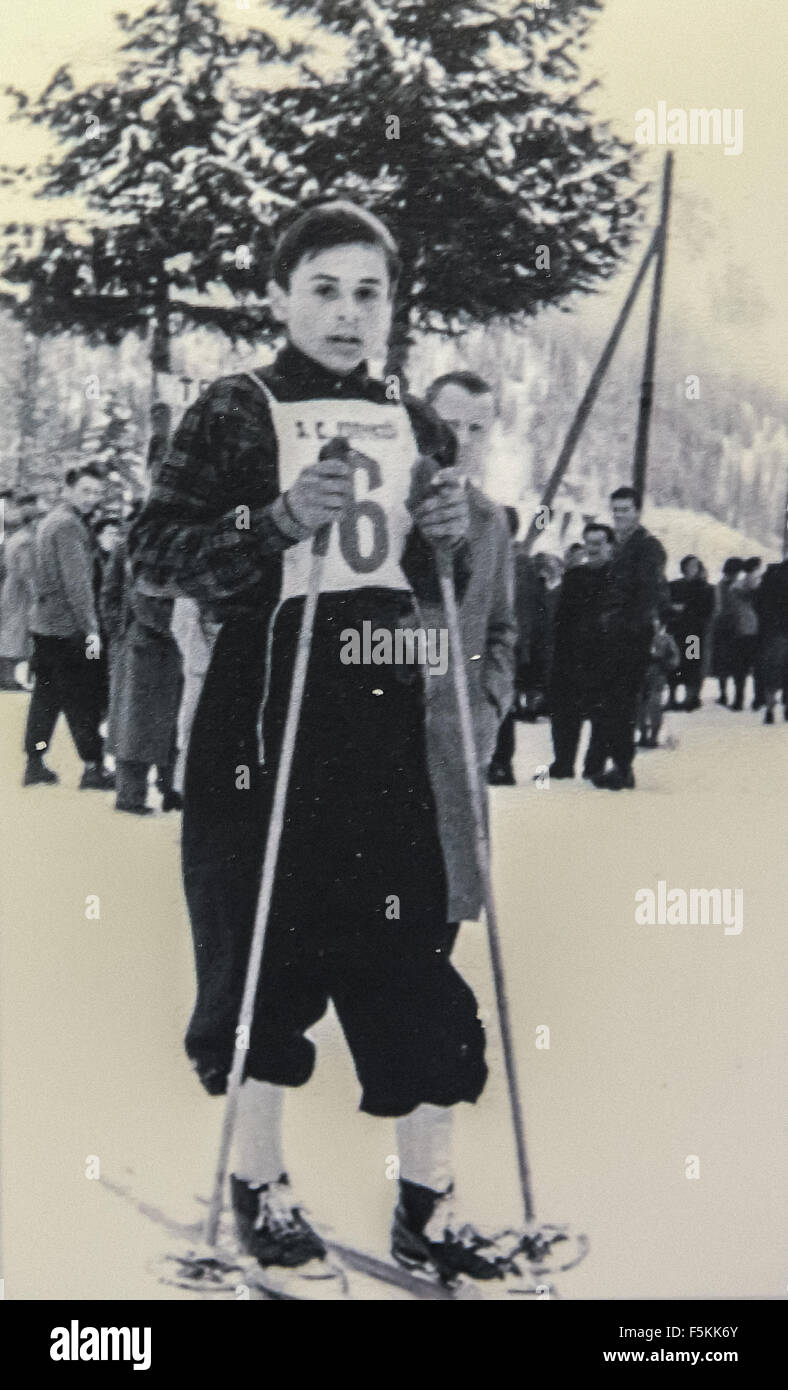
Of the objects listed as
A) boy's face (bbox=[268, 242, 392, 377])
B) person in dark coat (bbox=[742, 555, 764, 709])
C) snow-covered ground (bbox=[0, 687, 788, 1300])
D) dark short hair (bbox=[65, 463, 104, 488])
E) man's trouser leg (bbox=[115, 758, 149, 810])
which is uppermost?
boy's face (bbox=[268, 242, 392, 377])

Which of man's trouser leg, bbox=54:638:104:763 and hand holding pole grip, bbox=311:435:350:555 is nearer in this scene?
hand holding pole grip, bbox=311:435:350:555

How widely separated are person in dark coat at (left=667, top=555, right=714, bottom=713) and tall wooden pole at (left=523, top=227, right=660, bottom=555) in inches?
12.7

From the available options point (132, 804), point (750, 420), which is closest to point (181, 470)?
point (132, 804)

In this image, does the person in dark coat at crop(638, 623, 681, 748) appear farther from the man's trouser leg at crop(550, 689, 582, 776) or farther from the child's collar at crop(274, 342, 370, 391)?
the child's collar at crop(274, 342, 370, 391)

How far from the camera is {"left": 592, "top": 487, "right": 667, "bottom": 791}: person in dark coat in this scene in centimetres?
297

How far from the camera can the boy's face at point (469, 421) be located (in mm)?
2928

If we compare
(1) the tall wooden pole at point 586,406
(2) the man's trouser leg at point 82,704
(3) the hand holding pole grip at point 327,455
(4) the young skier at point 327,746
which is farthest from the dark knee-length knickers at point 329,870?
(1) the tall wooden pole at point 586,406

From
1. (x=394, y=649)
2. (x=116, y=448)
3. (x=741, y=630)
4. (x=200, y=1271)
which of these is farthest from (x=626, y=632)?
(x=200, y=1271)

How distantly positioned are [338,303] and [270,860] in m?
1.18

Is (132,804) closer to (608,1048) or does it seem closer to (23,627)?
(23,627)

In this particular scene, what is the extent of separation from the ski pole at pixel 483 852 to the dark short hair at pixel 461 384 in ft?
1.09

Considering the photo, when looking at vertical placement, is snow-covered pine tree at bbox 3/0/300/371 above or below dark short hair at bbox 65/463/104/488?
above

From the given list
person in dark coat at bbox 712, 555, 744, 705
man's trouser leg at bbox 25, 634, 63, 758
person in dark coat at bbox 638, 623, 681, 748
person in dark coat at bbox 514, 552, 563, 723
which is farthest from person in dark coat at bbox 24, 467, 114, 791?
person in dark coat at bbox 712, 555, 744, 705

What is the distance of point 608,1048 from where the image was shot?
3037 mm
